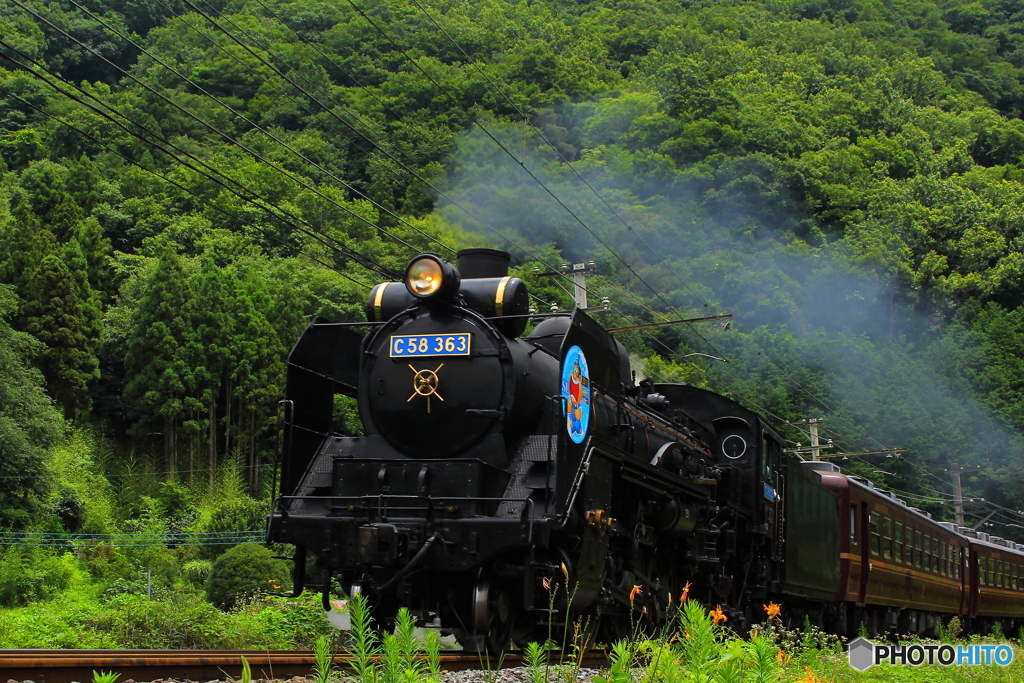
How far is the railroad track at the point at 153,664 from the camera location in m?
4.35

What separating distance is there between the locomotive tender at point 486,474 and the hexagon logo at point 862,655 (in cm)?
155

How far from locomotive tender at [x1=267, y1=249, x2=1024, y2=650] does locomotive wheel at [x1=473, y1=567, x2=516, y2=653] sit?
0.02 meters

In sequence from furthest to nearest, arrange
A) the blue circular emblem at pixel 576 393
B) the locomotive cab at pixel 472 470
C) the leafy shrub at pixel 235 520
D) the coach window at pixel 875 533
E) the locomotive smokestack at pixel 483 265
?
the leafy shrub at pixel 235 520 → the coach window at pixel 875 533 → the locomotive smokestack at pixel 483 265 → the blue circular emblem at pixel 576 393 → the locomotive cab at pixel 472 470

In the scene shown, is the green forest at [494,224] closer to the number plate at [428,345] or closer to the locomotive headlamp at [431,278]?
the number plate at [428,345]

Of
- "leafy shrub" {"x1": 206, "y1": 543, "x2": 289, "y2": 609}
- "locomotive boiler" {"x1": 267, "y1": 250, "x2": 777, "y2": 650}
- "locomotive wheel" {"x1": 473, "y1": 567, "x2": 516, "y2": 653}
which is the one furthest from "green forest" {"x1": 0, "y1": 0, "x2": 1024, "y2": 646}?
"locomotive wheel" {"x1": 473, "y1": 567, "x2": 516, "y2": 653}

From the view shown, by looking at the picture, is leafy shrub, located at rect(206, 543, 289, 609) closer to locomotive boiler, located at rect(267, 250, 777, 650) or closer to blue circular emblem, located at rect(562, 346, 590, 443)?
locomotive boiler, located at rect(267, 250, 777, 650)

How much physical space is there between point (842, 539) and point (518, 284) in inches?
365

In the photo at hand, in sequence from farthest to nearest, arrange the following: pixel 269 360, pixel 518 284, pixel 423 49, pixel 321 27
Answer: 1. pixel 321 27
2. pixel 423 49
3. pixel 269 360
4. pixel 518 284

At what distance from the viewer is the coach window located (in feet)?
51.1

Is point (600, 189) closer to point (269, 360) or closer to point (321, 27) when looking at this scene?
point (321, 27)

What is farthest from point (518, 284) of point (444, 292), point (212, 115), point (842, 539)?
point (212, 115)

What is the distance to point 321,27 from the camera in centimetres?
6112

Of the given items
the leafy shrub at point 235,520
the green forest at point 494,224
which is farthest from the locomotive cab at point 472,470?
the green forest at point 494,224

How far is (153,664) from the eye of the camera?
4.98m
